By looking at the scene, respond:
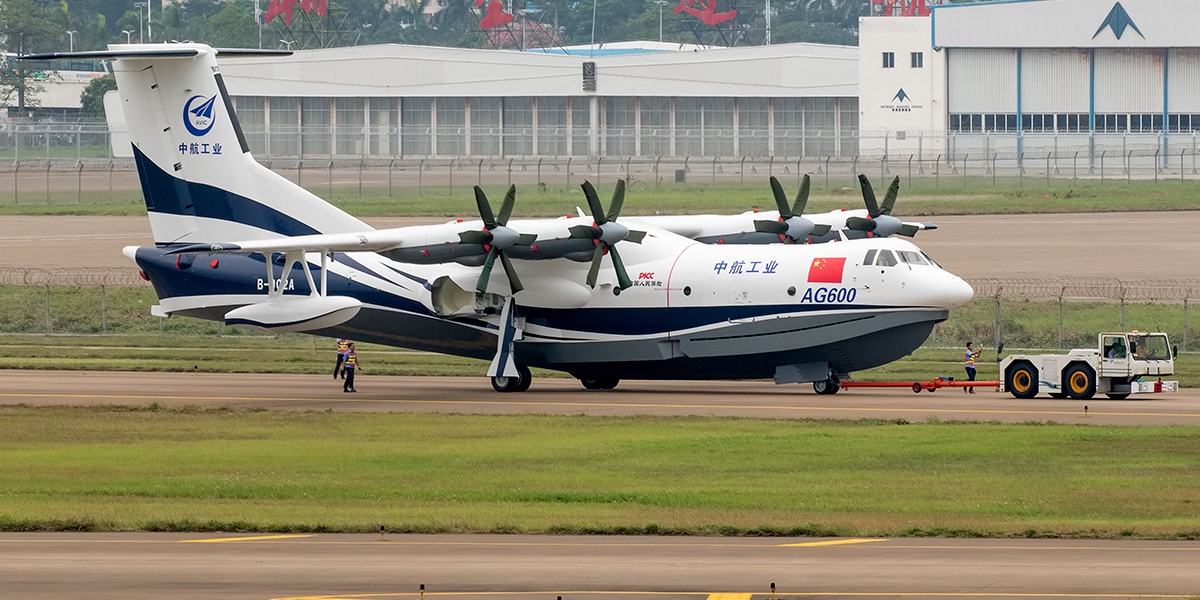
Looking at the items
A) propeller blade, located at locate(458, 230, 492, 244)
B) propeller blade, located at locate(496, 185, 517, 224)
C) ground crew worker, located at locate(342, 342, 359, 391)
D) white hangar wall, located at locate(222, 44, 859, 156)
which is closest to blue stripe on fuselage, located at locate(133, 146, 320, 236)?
ground crew worker, located at locate(342, 342, 359, 391)

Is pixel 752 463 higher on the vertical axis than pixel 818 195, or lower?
lower

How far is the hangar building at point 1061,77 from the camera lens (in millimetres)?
115875

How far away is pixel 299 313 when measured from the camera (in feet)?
125

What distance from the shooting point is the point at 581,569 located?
18766 millimetres

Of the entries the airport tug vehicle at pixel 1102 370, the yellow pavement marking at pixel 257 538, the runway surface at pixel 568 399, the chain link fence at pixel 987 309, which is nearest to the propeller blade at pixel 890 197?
the runway surface at pixel 568 399

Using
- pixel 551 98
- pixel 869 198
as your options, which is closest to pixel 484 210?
pixel 869 198

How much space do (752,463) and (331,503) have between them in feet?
25.4

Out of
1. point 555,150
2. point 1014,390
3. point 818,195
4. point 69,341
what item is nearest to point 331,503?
point 1014,390

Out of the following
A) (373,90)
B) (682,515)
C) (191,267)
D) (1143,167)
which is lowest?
(682,515)

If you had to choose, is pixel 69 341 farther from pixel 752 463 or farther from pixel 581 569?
pixel 581 569

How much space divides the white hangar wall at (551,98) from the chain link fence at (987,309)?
70.2 m

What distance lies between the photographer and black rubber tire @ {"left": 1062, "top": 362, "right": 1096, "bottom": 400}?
1524 inches

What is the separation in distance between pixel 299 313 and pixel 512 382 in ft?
20.7

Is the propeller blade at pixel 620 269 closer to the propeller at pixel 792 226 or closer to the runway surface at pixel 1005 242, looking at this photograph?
the propeller at pixel 792 226
